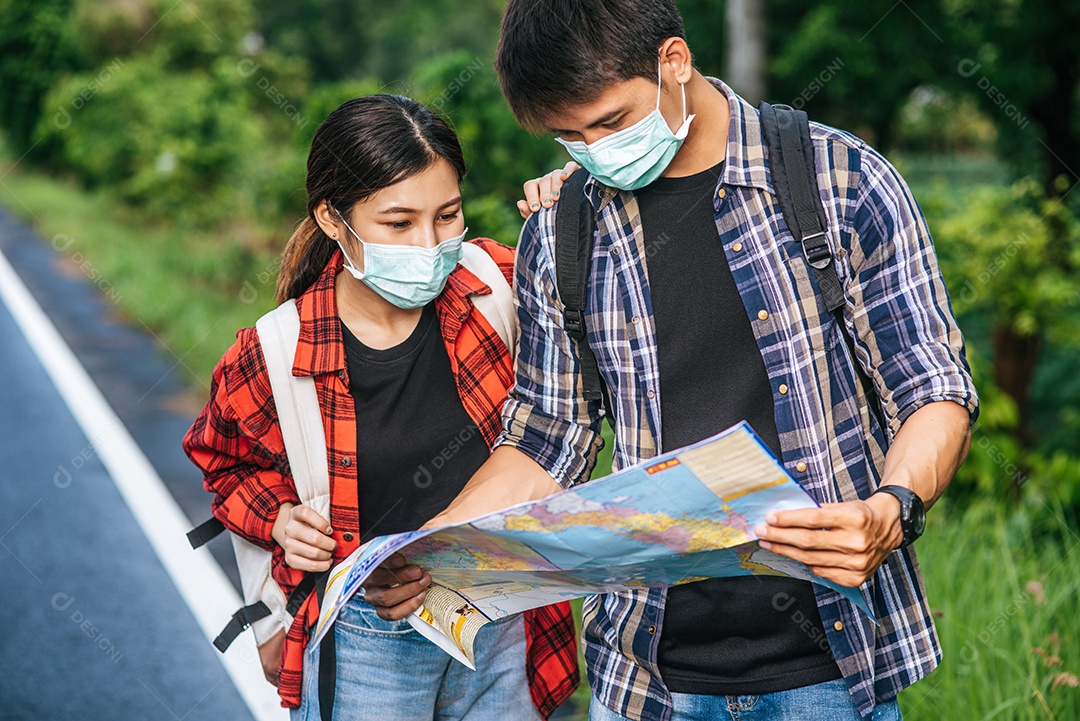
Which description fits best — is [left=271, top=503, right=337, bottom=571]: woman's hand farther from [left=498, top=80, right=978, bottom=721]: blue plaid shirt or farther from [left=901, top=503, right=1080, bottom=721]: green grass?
[left=901, top=503, right=1080, bottom=721]: green grass

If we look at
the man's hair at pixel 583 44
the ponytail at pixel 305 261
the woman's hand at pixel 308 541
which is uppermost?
the man's hair at pixel 583 44

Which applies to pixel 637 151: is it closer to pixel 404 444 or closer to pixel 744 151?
pixel 744 151

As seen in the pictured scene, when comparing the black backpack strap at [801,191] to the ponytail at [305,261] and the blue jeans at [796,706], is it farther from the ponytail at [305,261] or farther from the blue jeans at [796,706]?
the ponytail at [305,261]

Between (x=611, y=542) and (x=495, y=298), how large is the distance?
0.97 metres

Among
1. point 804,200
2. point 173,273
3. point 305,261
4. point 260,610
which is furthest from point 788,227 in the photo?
point 173,273

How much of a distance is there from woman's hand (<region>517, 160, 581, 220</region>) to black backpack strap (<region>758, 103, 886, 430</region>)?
463mm

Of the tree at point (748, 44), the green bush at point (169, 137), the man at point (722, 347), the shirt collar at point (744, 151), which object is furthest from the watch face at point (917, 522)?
the green bush at point (169, 137)

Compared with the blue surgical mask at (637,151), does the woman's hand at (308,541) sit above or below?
below

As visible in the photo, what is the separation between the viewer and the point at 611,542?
1.69m

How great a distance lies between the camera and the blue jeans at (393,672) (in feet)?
7.61

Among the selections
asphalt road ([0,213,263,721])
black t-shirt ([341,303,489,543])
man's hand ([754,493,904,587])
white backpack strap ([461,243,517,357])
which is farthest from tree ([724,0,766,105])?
man's hand ([754,493,904,587])

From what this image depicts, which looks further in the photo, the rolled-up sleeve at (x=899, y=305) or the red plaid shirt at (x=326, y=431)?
the red plaid shirt at (x=326, y=431)

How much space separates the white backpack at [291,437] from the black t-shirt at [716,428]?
2.00 feet

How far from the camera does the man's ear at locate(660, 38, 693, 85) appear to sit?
2.04 m
